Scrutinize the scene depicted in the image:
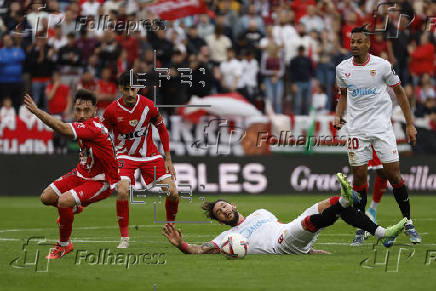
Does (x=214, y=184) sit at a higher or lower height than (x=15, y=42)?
lower

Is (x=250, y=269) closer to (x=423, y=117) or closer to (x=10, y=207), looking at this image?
(x=10, y=207)

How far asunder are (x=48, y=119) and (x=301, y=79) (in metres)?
13.9

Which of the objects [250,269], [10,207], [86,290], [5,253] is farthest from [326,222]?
[10,207]

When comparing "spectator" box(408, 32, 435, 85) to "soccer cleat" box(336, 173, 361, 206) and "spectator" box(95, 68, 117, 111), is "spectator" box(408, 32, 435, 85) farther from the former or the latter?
"soccer cleat" box(336, 173, 361, 206)

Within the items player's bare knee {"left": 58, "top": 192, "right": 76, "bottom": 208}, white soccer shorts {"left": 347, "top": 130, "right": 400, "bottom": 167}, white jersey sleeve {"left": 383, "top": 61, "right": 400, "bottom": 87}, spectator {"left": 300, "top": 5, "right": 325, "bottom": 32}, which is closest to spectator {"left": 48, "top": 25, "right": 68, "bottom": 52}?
spectator {"left": 300, "top": 5, "right": 325, "bottom": 32}

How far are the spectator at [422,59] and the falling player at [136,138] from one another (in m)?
12.0

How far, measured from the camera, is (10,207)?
770 inches

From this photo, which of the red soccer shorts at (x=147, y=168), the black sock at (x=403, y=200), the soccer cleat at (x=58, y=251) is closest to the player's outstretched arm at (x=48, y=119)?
the soccer cleat at (x=58, y=251)

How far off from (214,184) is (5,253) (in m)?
10.8

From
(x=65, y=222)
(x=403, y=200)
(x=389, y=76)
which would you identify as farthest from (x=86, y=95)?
(x=403, y=200)

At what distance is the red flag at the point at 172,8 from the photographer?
22688 mm

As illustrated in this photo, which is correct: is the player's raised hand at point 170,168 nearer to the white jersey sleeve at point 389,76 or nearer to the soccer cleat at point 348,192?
the white jersey sleeve at point 389,76

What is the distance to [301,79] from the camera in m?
22.9

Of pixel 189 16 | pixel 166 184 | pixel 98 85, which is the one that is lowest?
pixel 166 184
